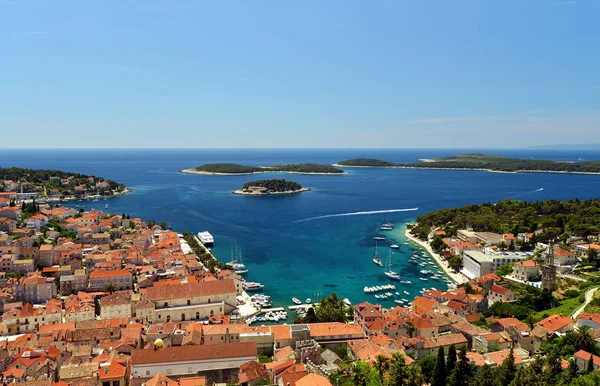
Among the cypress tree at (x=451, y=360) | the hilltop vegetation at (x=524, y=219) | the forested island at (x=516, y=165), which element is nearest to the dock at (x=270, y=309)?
the cypress tree at (x=451, y=360)

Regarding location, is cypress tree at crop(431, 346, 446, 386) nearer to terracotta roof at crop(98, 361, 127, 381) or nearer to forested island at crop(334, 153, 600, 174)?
terracotta roof at crop(98, 361, 127, 381)

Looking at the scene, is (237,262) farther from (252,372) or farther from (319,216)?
(319,216)

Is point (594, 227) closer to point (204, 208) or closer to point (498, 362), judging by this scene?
point (498, 362)

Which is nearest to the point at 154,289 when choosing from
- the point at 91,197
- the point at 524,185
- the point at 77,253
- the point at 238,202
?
the point at 77,253

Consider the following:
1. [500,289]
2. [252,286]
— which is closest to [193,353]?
[252,286]

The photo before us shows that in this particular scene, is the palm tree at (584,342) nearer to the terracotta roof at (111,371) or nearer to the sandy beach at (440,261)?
the sandy beach at (440,261)

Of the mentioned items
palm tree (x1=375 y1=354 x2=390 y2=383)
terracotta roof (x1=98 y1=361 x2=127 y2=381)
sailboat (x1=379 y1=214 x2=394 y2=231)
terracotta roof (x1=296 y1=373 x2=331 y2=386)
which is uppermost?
terracotta roof (x1=296 y1=373 x2=331 y2=386)

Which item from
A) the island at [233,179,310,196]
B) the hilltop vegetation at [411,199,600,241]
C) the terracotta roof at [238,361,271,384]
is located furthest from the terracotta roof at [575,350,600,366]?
the island at [233,179,310,196]
